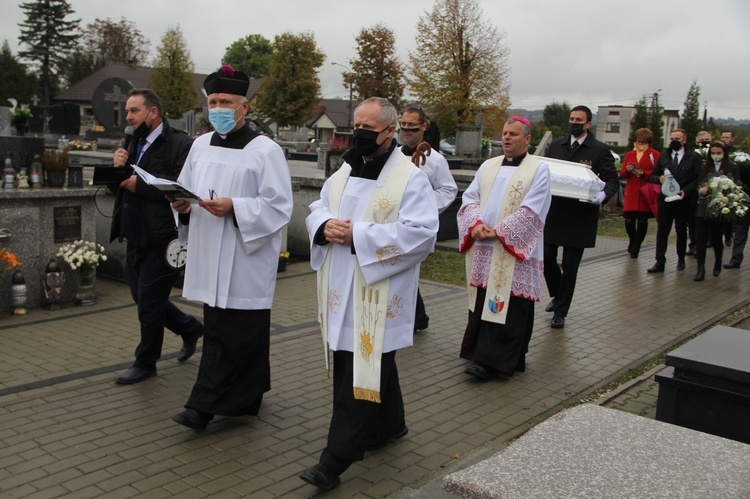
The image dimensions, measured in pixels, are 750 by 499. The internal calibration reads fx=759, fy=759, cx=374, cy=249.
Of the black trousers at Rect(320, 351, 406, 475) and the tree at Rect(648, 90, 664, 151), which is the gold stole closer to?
the black trousers at Rect(320, 351, 406, 475)

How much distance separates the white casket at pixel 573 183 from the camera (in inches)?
286

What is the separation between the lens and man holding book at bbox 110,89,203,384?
5410 millimetres

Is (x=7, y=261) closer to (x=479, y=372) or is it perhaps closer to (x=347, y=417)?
(x=479, y=372)

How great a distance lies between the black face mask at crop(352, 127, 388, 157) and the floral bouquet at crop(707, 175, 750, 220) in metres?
7.98

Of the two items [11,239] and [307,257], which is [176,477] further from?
[307,257]

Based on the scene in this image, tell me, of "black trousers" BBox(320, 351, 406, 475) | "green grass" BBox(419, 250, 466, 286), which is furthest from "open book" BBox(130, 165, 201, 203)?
"green grass" BBox(419, 250, 466, 286)

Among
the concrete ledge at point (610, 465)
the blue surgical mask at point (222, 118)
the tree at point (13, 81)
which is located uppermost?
the tree at point (13, 81)

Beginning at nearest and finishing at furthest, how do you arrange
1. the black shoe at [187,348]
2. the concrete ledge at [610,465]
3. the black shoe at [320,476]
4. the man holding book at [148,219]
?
the concrete ledge at [610,465]
the black shoe at [320,476]
the man holding book at [148,219]
the black shoe at [187,348]

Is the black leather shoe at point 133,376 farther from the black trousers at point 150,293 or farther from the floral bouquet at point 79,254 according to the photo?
the floral bouquet at point 79,254

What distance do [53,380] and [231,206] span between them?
88.8 inches

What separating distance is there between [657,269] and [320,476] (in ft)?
29.0

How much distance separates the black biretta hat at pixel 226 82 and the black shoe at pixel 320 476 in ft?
7.61

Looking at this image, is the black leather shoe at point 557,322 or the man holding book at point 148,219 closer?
the man holding book at point 148,219

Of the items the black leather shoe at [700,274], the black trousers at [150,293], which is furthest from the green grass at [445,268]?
the black trousers at [150,293]
